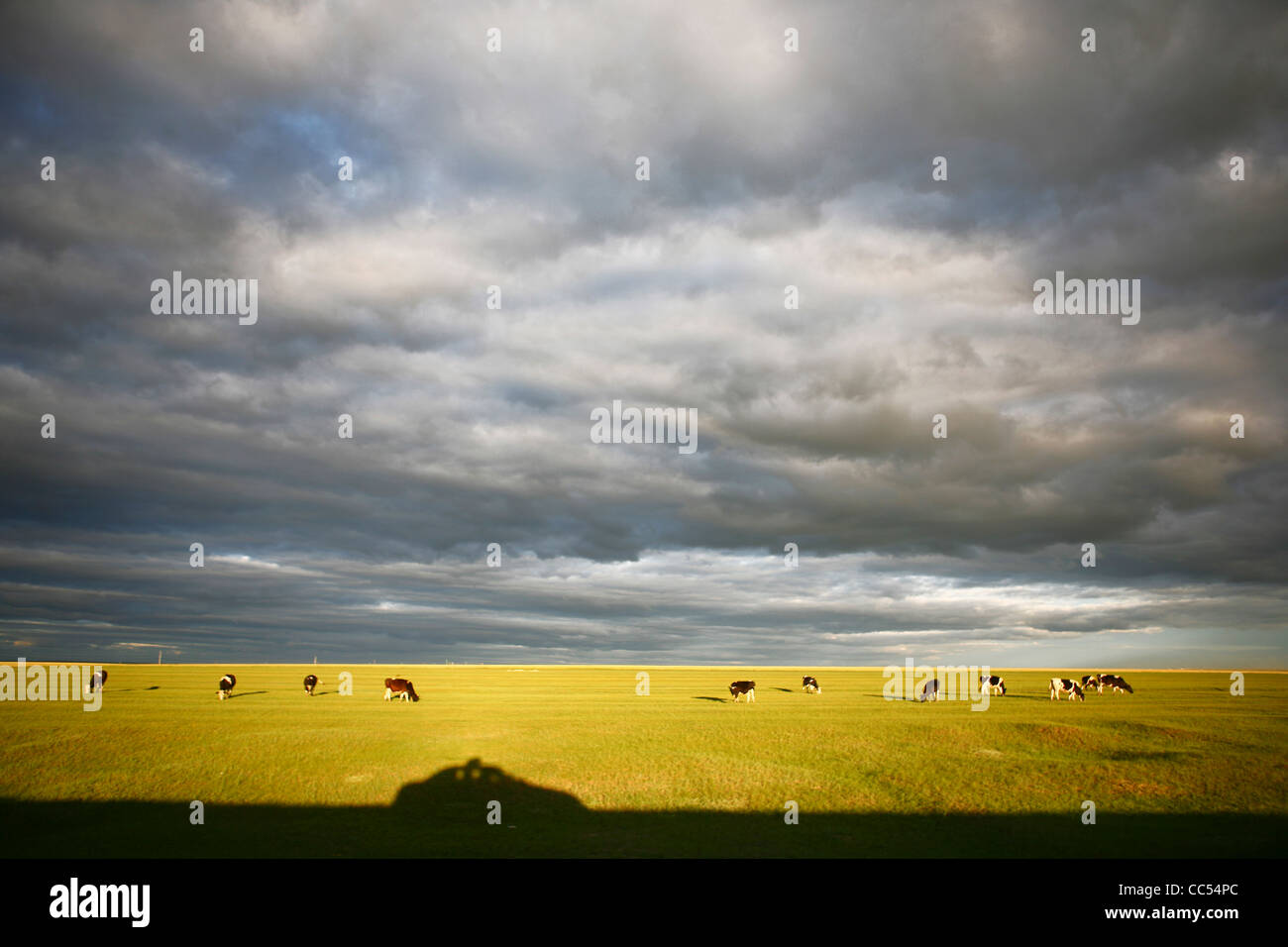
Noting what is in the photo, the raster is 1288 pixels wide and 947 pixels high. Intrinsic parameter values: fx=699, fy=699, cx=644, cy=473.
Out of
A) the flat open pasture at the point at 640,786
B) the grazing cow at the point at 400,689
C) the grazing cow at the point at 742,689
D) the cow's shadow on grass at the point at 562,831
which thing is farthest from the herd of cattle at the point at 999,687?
the cow's shadow on grass at the point at 562,831

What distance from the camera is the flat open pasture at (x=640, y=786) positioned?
17609 mm

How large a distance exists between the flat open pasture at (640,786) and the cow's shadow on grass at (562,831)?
91mm

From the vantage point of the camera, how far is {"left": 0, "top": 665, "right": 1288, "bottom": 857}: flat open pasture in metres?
17.6

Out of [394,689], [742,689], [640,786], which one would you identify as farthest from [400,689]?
[640,786]

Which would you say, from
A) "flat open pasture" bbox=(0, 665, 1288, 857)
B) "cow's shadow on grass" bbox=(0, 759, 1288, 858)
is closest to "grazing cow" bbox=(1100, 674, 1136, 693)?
"flat open pasture" bbox=(0, 665, 1288, 857)

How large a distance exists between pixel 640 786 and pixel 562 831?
495 cm

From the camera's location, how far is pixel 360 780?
919 inches

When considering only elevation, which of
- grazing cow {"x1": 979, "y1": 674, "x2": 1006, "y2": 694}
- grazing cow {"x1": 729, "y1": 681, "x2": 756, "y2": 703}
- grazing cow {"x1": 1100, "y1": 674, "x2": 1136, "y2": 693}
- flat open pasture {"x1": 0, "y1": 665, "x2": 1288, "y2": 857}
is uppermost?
flat open pasture {"x1": 0, "y1": 665, "x2": 1288, "y2": 857}

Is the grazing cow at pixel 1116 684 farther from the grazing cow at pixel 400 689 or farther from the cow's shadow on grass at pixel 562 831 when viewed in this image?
the grazing cow at pixel 400 689

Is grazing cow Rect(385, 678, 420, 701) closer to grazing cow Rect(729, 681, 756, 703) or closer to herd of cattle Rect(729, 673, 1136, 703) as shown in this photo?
grazing cow Rect(729, 681, 756, 703)

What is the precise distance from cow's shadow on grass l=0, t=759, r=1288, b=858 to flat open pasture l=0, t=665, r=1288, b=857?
91 millimetres

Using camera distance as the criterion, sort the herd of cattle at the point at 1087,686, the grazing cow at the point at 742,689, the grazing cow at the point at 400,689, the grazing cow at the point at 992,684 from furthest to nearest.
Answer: the grazing cow at the point at 992,684, the herd of cattle at the point at 1087,686, the grazing cow at the point at 400,689, the grazing cow at the point at 742,689
